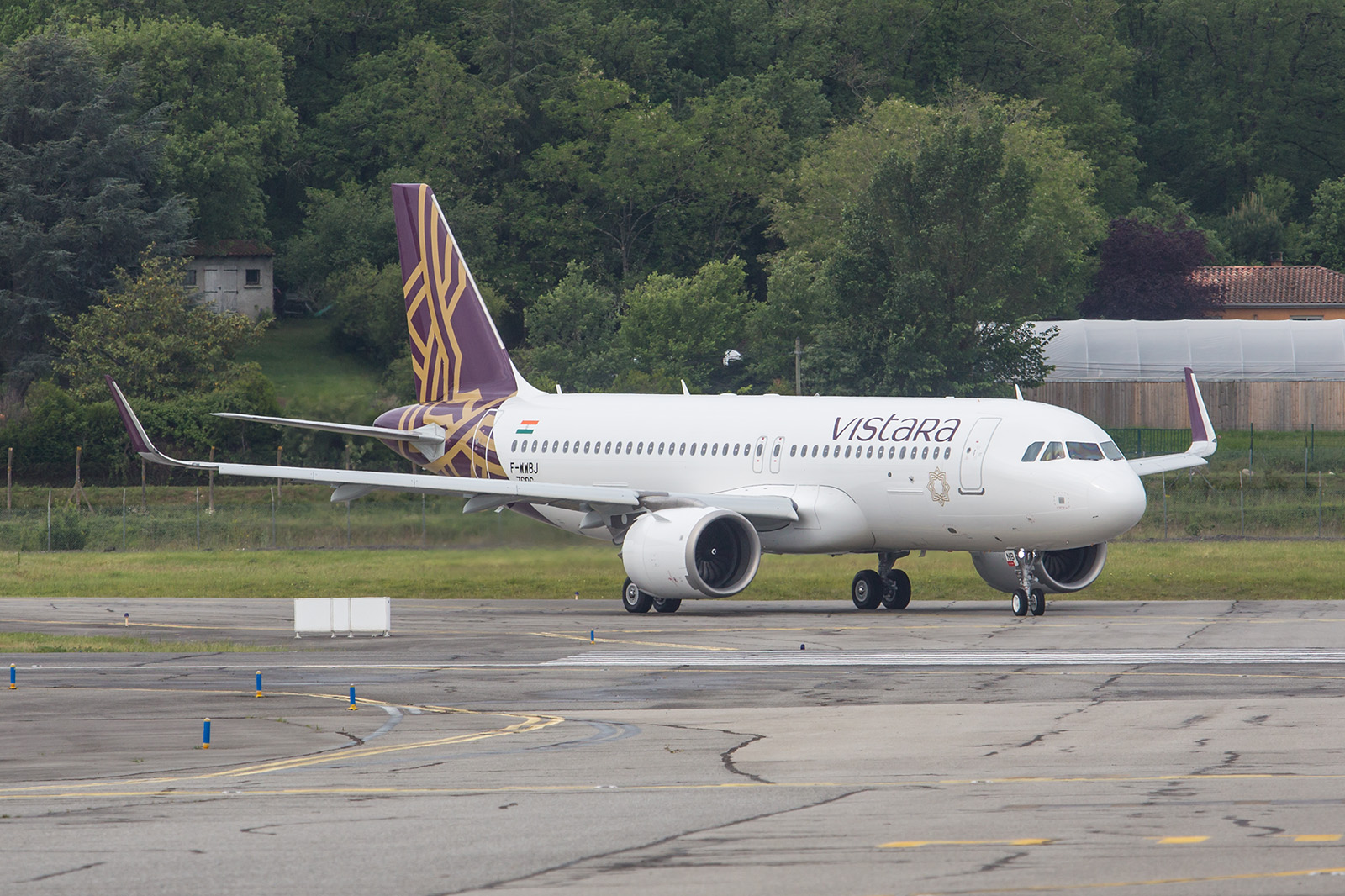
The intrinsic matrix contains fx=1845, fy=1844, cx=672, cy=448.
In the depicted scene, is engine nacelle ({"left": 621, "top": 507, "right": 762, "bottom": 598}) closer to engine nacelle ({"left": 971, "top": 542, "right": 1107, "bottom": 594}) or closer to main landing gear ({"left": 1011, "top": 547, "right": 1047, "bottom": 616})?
engine nacelle ({"left": 971, "top": 542, "right": 1107, "bottom": 594})

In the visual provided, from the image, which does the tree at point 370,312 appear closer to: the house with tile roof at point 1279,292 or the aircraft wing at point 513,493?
the house with tile roof at point 1279,292

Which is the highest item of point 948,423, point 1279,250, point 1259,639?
point 1279,250

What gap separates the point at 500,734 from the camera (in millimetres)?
20219

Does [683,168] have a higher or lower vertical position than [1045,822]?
higher

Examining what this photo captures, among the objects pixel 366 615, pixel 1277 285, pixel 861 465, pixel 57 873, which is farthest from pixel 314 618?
pixel 1277 285

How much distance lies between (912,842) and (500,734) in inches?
304

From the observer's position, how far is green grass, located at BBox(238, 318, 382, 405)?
95438 millimetres

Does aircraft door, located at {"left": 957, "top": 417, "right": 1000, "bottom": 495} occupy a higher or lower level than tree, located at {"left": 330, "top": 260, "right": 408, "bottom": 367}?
lower

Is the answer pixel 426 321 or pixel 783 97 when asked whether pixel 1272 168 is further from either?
pixel 426 321

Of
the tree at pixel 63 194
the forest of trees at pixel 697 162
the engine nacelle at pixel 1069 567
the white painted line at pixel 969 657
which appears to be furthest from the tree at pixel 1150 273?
the white painted line at pixel 969 657

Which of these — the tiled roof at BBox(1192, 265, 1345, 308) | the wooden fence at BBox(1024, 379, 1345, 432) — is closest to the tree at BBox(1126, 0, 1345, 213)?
the tiled roof at BBox(1192, 265, 1345, 308)

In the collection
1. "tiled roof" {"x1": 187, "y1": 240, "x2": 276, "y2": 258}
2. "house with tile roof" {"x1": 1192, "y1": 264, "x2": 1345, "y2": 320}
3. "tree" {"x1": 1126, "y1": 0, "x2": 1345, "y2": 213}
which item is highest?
"tree" {"x1": 1126, "y1": 0, "x2": 1345, "y2": 213}

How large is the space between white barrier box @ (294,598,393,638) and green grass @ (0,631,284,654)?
1.49m

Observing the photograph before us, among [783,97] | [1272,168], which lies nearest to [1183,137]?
[1272,168]
